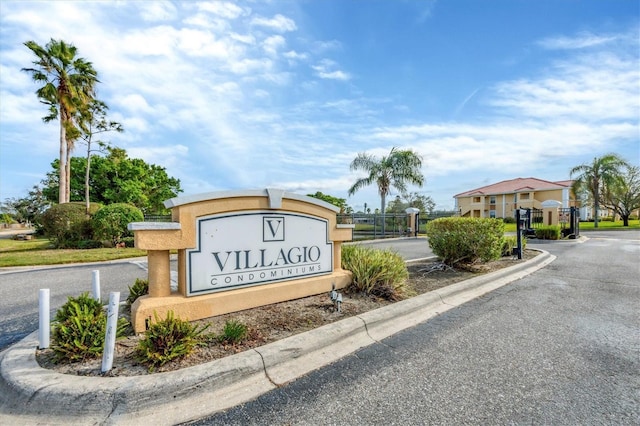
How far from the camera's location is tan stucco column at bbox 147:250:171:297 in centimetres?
Result: 351

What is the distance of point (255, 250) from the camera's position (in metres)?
4.11

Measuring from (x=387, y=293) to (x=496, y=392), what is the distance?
2.25 meters

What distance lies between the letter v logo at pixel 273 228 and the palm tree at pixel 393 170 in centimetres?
1835

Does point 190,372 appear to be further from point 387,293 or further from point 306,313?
point 387,293

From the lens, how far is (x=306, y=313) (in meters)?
3.96

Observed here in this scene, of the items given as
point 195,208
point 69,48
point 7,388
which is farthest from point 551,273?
point 69,48

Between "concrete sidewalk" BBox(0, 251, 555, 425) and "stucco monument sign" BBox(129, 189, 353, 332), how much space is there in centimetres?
97

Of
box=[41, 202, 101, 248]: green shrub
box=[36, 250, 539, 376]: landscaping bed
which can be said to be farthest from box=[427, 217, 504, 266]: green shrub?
box=[41, 202, 101, 248]: green shrub

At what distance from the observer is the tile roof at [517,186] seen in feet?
132

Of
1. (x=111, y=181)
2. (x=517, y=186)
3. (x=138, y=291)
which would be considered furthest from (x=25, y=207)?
(x=517, y=186)

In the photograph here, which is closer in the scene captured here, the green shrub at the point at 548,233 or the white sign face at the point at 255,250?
the white sign face at the point at 255,250

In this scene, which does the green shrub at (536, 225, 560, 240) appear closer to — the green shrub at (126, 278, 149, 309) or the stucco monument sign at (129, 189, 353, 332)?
the stucco monument sign at (129, 189, 353, 332)

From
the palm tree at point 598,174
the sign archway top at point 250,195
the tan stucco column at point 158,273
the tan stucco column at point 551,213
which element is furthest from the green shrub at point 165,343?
the palm tree at point 598,174

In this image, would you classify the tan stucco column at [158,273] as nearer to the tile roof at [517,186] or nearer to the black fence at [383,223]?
the black fence at [383,223]
